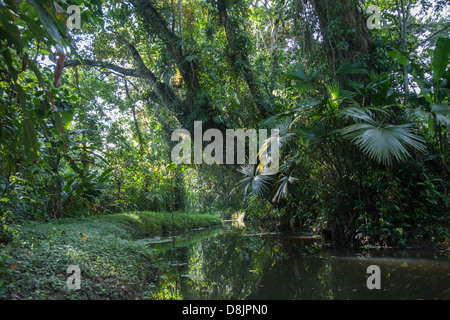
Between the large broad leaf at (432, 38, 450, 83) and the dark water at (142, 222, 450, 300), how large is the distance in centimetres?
267

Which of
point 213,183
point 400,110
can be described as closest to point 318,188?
point 400,110

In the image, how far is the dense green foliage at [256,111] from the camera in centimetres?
430

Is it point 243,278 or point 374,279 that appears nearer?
point 374,279

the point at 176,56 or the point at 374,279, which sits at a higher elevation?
the point at 176,56

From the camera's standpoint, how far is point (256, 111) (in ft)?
28.8

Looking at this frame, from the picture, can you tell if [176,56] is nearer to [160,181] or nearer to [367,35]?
[367,35]

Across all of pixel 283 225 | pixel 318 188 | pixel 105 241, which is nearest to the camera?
pixel 105 241

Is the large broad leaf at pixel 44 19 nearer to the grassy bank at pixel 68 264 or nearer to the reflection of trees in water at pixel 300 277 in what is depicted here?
the grassy bank at pixel 68 264

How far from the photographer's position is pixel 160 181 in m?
12.5

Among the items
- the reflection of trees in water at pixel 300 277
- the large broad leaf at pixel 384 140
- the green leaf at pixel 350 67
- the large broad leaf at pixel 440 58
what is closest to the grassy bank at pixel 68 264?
the reflection of trees in water at pixel 300 277

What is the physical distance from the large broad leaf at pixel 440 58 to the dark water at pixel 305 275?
2668 mm

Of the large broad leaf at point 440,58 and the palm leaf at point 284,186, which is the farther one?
the palm leaf at point 284,186

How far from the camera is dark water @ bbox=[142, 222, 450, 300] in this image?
2.98m

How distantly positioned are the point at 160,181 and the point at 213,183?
9.17 ft
